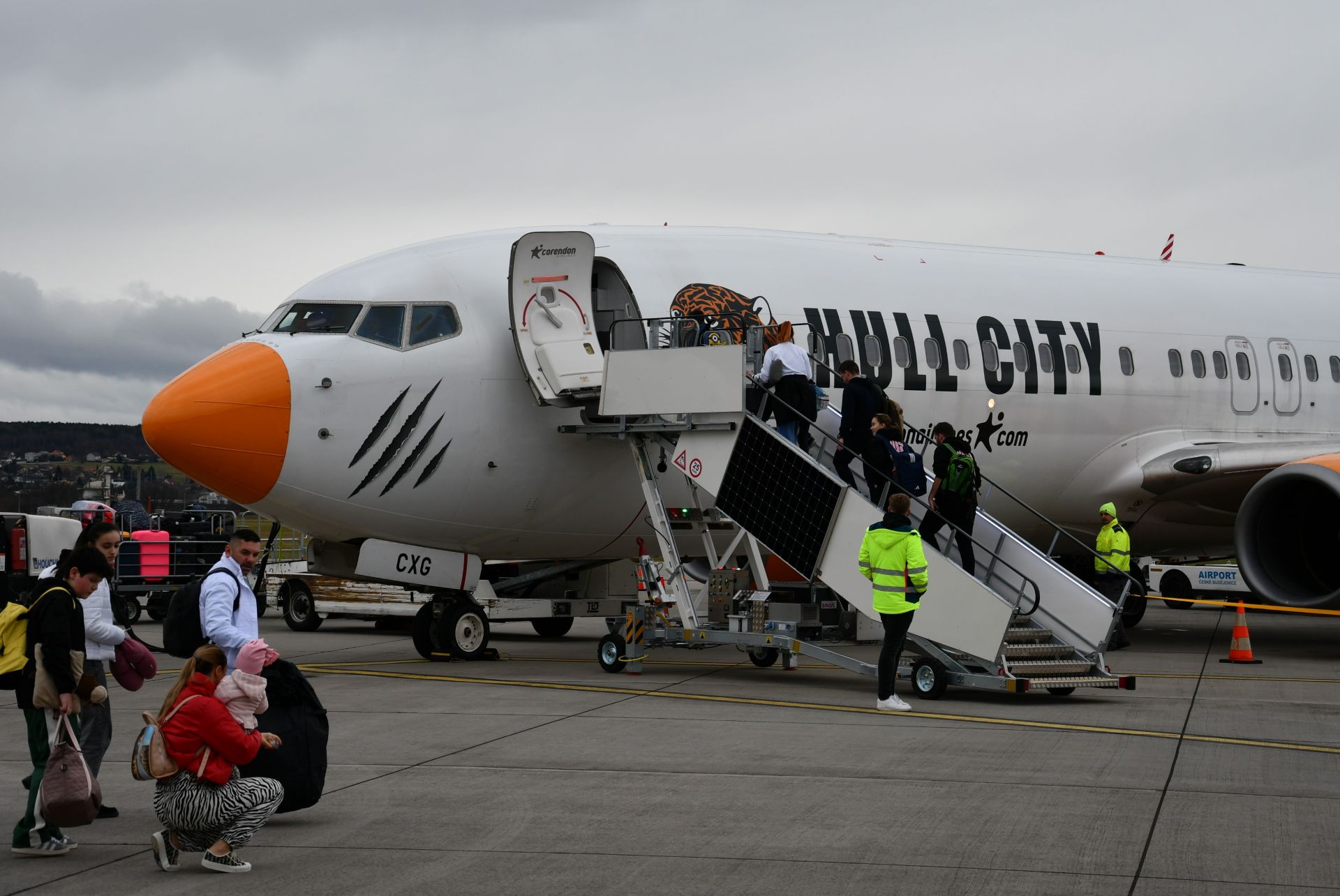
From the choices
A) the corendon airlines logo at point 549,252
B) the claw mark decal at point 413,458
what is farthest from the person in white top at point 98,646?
the corendon airlines logo at point 549,252

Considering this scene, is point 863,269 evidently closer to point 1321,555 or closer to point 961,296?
point 961,296

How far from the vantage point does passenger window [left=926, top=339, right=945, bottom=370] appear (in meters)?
16.9

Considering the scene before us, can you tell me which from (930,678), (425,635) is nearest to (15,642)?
(930,678)

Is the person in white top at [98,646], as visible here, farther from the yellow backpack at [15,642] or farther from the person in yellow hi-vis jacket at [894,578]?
the person in yellow hi-vis jacket at [894,578]

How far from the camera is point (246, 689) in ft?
22.0

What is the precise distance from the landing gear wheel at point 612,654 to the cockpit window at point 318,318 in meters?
4.03

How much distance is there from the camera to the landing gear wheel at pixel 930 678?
1245cm

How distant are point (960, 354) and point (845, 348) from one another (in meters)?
1.68

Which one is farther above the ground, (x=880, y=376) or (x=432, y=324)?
(x=432, y=324)

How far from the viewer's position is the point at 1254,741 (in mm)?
10242

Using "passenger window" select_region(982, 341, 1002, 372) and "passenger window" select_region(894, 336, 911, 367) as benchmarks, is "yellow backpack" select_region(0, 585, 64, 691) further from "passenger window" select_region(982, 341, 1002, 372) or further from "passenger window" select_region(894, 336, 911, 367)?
"passenger window" select_region(982, 341, 1002, 372)

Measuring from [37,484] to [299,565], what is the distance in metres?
83.0

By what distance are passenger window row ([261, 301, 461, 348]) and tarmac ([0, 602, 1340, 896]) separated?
3.37 meters

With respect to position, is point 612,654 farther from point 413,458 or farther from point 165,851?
point 165,851
